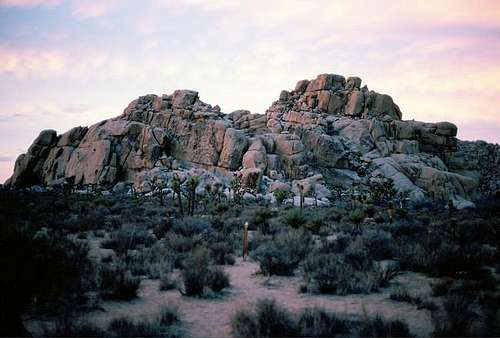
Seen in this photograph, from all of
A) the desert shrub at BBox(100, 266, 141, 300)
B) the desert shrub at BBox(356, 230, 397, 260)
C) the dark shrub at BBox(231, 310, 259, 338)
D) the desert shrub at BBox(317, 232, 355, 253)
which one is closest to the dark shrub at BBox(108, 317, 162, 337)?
the dark shrub at BBox(231, 310, 259, 338)

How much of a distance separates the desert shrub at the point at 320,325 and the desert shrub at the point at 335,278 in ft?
8.12

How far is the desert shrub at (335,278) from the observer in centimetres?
1066

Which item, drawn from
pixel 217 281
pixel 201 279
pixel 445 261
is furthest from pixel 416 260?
pixel 201 279

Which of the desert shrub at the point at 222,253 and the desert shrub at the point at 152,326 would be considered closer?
the desert shrub at the point at 152,326

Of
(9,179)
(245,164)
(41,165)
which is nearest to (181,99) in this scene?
(245,164)

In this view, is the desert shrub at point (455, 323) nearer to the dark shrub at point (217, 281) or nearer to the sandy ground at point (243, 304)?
the sandy ground at point (243, 304)

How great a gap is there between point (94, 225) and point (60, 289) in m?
16.4

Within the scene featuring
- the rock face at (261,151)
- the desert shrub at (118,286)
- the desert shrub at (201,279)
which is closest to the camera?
the desert shrub at (118,286)

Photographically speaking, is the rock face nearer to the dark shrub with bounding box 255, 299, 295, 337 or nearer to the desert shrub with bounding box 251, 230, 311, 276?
the desert shrub with bounding box 251, 230, 311, 276

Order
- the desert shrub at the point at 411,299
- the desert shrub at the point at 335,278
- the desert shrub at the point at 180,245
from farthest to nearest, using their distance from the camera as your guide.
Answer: the desert shrub at the point at 180,245 → the desert shrub at the point at 335,278 → the desert shrub at the point at 411,299

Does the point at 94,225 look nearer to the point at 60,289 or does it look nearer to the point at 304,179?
the point at 60,289

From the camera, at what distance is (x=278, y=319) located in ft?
24.6

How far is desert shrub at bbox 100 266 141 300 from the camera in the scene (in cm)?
1003

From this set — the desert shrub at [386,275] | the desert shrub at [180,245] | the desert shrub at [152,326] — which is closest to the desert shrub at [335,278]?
the desert shrub at [386,275]
